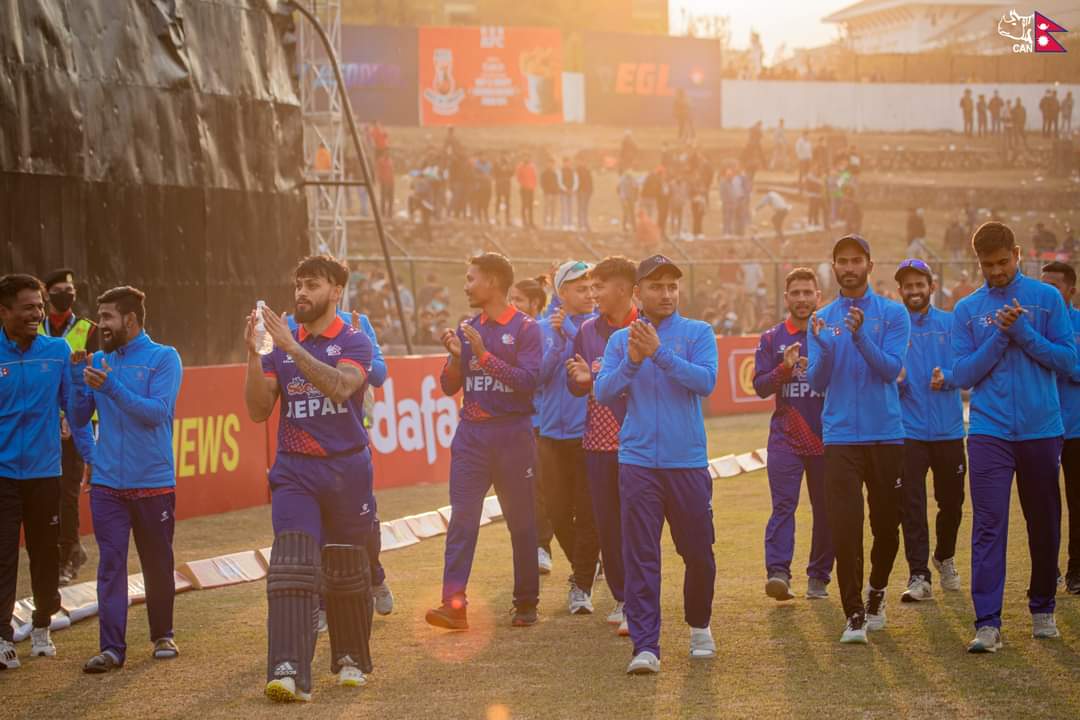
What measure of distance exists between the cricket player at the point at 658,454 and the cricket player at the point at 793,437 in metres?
1.97

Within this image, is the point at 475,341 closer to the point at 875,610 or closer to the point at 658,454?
the point at 658,454

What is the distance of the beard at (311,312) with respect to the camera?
7367 millimetres

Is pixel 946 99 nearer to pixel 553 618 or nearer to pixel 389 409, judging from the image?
pixel 389 409

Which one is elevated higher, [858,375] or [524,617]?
[858,375]

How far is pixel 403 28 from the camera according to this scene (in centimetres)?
4700

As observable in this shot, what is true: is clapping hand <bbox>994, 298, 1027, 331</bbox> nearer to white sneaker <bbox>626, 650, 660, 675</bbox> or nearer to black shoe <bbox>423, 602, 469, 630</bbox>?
white sneaker <bbox>626, 650, 660, 675</bbox>

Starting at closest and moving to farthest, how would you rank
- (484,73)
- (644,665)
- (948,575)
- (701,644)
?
1. (644,665)
2. (701,644)
3. (948,575)
4. (484,73)

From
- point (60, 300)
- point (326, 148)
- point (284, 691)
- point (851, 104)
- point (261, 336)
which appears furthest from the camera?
point (851, 104)

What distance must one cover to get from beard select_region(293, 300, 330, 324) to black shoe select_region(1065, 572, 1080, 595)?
5149mm

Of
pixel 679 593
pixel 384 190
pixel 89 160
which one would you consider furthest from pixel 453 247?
pixel 679 593

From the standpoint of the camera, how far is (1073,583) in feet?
30.9

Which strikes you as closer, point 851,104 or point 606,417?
point 606,417

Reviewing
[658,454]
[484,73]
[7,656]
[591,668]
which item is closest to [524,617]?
[591,668]

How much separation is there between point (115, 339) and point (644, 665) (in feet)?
11.2
